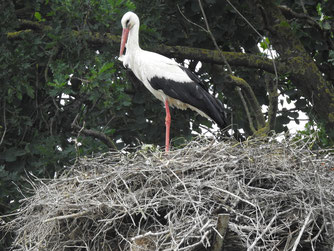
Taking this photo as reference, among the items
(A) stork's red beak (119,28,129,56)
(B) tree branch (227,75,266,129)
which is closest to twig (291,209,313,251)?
(B) tree branch (227,75,266,129)

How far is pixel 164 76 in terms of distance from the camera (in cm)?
774

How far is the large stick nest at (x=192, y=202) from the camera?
16.5 ft

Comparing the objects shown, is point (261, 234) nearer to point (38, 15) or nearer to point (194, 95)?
point (194, 95)

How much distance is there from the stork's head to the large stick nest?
6.99ft

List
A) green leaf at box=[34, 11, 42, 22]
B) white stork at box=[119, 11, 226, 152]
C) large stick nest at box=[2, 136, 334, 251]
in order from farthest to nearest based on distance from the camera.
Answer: green leaf at box=[34, 11, 42, 22] < white stork at box=[119, 11, 226, 152] < large stick nest at box=[2, 136, 334, 251]

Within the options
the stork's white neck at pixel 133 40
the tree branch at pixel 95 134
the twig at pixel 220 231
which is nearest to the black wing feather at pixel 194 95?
the stork's white neck at pixel 133 40

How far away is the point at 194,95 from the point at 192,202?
264 cm

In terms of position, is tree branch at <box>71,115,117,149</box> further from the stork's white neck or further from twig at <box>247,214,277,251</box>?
twig at <box>247,214,277,251</box>

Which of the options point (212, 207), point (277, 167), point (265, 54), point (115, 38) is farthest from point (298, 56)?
point (212, 207)

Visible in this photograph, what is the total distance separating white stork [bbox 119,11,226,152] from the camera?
24.9 feet

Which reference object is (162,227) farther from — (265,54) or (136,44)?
(265,54)

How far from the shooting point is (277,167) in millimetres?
5645

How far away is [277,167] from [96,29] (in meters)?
A: 3.19

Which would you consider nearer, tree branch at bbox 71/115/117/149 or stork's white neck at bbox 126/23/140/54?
tree branch at bbox 71/115/117/149
